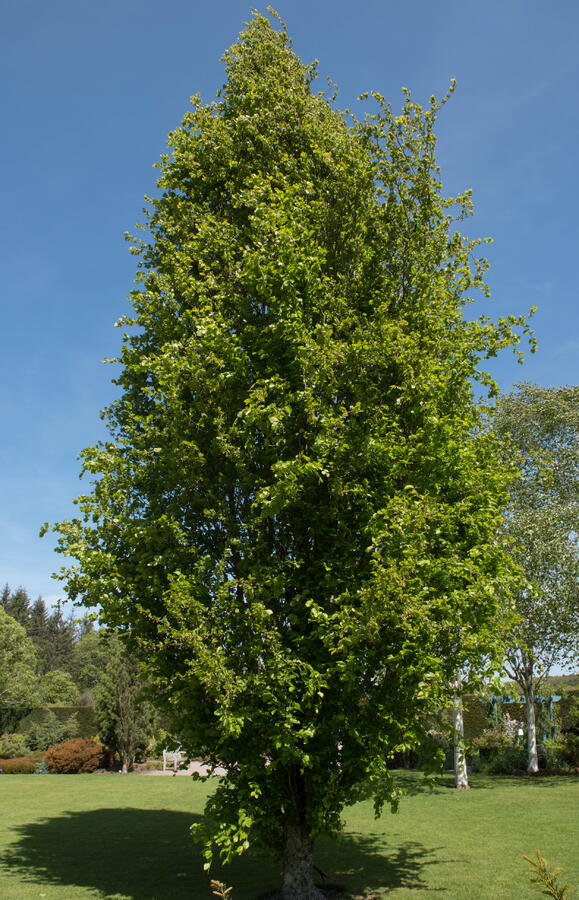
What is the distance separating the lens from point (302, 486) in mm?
7805

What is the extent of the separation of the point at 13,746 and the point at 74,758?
213 inches

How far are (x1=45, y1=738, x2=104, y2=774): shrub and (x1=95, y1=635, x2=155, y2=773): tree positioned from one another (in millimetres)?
744

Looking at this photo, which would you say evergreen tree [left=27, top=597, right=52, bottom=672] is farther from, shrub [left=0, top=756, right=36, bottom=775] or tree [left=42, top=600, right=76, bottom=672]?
shrub [left=0, top=756, right=36, bottom=775]

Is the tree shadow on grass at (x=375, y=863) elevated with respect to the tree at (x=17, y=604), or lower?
lower

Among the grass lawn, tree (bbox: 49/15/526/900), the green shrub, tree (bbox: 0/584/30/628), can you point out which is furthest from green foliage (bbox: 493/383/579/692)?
tree (bbox: 0/584/30/628)

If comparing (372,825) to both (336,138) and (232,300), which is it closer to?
(232,300)

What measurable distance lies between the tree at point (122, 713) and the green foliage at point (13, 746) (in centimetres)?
591

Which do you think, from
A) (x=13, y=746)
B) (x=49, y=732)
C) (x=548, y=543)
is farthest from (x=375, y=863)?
(x=49, y=732)

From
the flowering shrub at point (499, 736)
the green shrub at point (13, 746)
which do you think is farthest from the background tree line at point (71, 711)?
the flowering shrub at point (499, 736)

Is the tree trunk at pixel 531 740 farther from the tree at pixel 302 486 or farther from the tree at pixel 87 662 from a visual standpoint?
the tree at pixel 87 662

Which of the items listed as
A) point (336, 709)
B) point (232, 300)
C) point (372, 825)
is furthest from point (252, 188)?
point (372, 825)

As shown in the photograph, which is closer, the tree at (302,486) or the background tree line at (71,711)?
the tree at (302,486)

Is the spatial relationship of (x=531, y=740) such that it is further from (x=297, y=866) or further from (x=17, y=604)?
(x=17, y=604)

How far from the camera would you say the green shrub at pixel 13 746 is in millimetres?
29812
